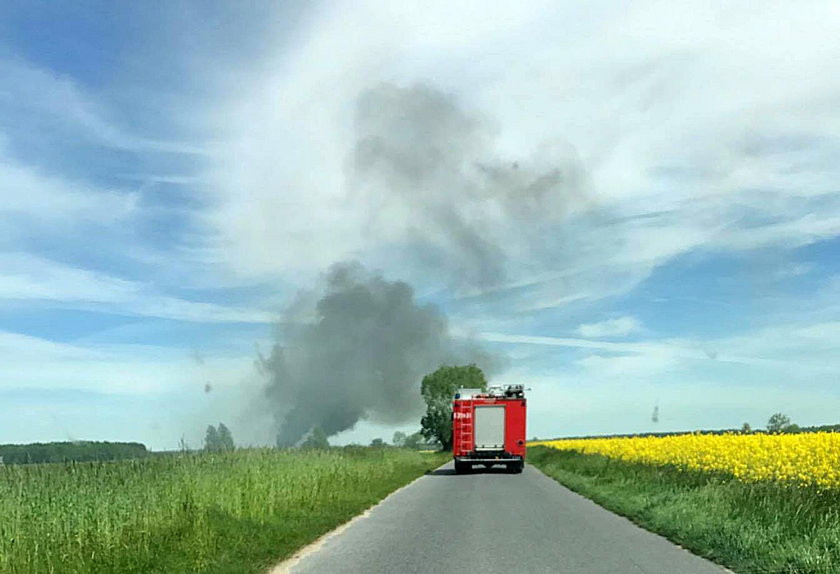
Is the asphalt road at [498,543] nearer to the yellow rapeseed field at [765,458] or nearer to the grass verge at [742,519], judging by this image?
the grass verge at [742,519]

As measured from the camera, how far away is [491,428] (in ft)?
137

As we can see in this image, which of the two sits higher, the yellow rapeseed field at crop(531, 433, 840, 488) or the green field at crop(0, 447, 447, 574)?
the yellow rapeseed field at crop(531, 433, 840, 488)

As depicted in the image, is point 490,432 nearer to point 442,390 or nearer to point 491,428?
point 491,428

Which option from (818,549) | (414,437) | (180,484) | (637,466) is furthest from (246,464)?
(414,437)

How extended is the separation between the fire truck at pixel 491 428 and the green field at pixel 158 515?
19.1m

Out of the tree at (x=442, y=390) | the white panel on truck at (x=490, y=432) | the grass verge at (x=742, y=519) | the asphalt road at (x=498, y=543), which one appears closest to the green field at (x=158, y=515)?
the asphalt road at (x=498, y=543)

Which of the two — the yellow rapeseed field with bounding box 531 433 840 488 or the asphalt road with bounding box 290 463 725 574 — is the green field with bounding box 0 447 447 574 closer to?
the asphalt road with bounding box 290 463 725 574

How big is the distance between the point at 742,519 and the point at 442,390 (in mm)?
112395

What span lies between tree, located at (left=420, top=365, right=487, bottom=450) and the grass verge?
101 meters

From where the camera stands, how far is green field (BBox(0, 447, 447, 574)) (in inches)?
443

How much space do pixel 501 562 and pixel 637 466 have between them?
19075mm

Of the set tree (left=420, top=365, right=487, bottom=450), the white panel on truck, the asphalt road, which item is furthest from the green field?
tree (left=420, top=365, right=487, bottom=450)

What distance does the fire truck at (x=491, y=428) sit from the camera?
41.7 metres

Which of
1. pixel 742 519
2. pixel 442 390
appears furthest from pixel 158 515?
pixel 442 390
